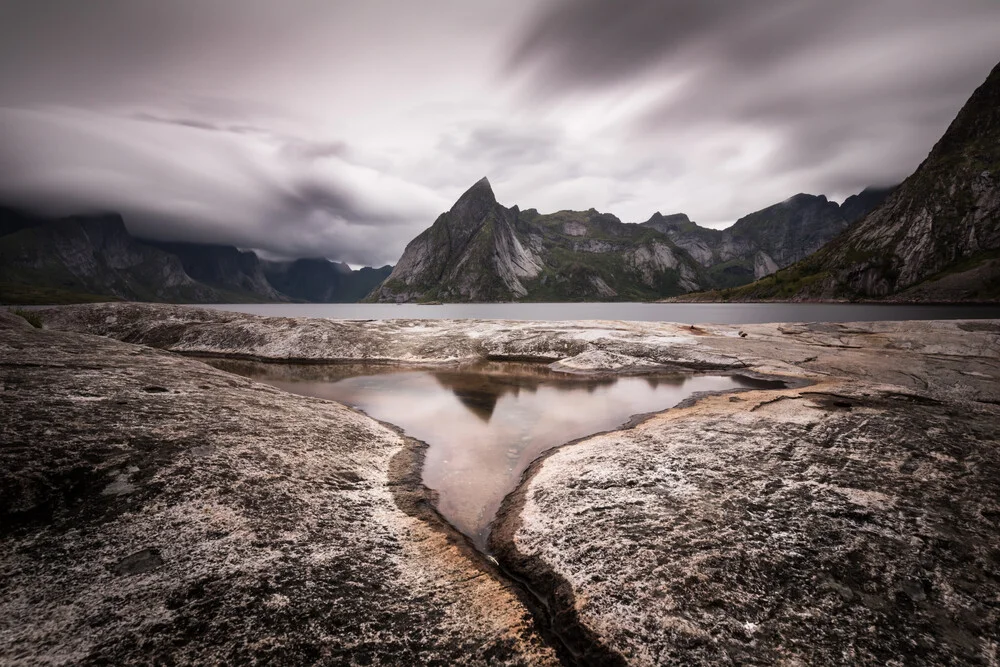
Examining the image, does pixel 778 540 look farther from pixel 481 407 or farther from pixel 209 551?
pixel 481 407

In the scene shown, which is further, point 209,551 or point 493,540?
point 493,540

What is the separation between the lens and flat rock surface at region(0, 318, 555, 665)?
234 inches

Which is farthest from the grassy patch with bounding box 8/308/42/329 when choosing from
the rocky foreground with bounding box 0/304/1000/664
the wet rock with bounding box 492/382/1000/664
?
the wet rock with bounding box 492/382/1000/664

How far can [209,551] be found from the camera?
774 centimetres

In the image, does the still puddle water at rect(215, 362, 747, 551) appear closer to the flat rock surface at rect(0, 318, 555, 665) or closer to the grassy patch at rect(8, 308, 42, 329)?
the flat rock surface at rect(0, 318, 555, 665)

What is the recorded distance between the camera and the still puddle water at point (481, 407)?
1386cm

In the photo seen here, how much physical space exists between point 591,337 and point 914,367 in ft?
86.1

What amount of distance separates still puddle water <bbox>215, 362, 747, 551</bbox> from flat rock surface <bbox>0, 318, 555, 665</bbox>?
2160 mm

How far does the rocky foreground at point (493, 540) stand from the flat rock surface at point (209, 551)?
0.16 feet

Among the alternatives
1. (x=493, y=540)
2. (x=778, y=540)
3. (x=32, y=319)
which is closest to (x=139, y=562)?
(x=493, y=540)

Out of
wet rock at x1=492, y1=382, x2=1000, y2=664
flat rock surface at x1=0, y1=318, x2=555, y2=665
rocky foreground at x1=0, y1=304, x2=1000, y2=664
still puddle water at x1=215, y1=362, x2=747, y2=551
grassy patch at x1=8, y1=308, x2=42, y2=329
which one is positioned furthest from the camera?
grassy patch at x1=8, y1=308, x2=42, y2=329

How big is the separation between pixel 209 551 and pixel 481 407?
54.7ft

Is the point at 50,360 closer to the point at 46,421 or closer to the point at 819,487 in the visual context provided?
the point at 46,421

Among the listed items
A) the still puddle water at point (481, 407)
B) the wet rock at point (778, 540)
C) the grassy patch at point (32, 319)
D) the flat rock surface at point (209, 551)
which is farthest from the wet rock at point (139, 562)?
the grassy patch at point (32, 319)
